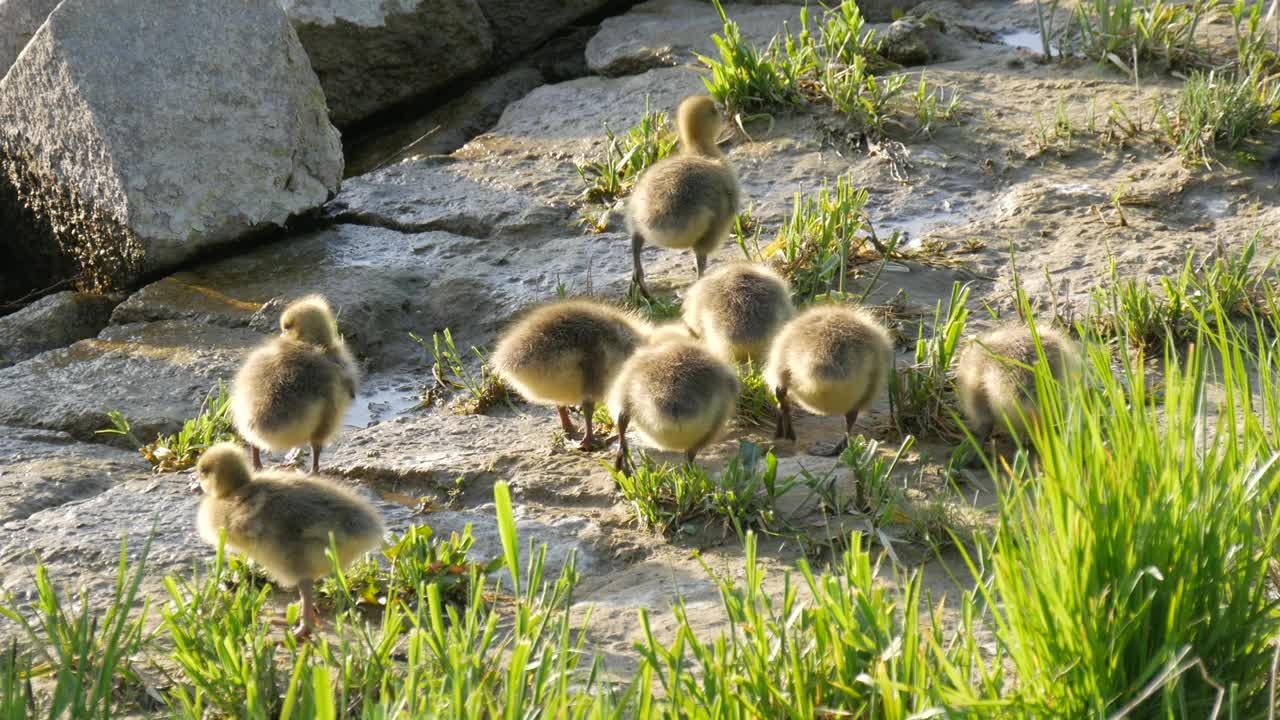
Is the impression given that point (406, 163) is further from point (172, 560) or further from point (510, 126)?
point (172, 560)

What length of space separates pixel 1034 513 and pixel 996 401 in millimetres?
1823

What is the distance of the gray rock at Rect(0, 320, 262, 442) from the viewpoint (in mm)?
5898

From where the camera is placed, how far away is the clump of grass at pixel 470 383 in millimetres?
5887

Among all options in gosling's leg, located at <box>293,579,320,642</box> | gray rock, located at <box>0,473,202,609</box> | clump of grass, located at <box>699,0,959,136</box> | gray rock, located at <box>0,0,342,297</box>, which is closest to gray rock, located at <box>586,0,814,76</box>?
clump of grass, located at <box>699,0,959,136</box>

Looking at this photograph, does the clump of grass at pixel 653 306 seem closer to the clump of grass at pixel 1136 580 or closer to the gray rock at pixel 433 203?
the gray rock at pixel 433 203

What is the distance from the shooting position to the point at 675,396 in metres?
4.70

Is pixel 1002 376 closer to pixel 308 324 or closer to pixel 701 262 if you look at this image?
pixel 701 262

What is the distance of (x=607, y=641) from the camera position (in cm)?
394

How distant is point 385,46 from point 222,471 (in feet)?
21.3

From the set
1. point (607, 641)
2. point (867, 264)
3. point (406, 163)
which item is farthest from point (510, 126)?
point (607, 641)

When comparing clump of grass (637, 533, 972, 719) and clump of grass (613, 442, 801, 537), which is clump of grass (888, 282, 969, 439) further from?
clump of grass (637, 533, 972, 719)

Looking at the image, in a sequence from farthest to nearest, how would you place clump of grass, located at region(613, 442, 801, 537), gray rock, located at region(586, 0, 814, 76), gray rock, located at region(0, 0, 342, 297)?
gray rock, located at region(586, 0, 814, 76) < gray rock, located at region(0, 0, 342, 297) < clump of grass, located at region(613, 442, 801, 537)

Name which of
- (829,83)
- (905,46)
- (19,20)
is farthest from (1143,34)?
(19,20)

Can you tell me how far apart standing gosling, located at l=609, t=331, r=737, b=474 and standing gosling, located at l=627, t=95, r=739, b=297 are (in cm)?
152
